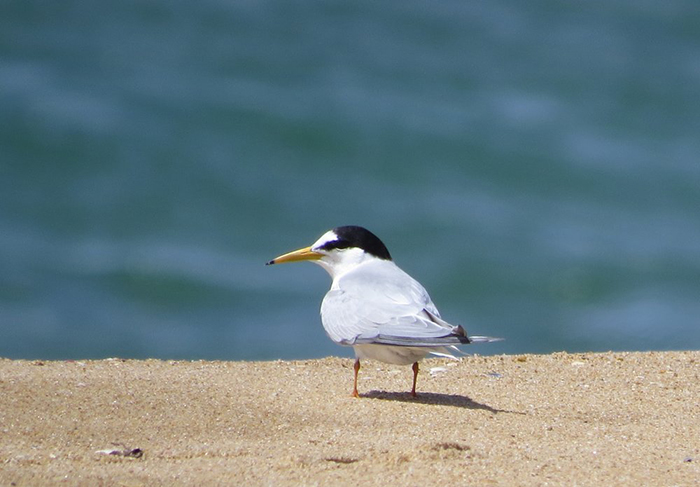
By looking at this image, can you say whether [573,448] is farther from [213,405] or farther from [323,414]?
[213,405]

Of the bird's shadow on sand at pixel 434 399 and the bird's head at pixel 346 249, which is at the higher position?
the bird's head at pixel 346 249

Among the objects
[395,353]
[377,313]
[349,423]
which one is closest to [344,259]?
[377,313]

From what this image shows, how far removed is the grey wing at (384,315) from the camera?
4.28 m

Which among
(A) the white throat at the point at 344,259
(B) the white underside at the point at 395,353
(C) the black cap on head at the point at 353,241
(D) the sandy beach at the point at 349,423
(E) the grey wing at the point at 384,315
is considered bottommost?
(D) the sandy beach at the point at 349,423

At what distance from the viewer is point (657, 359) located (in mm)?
5582

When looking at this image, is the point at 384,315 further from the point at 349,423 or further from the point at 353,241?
the point at 353,241

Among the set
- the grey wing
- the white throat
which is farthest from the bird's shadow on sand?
the white throat

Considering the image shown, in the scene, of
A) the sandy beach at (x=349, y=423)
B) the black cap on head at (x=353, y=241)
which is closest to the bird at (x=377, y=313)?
the black cap on head at (x=353, y=241)

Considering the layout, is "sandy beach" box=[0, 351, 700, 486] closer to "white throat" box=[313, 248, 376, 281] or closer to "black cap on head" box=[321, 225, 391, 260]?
"white throat" box=[313, 248, 376, 281]

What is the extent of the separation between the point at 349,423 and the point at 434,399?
24.1 inches

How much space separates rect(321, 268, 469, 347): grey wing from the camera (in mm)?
4281

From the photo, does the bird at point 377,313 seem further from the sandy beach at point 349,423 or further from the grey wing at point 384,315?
the sandy beach at point 349,423

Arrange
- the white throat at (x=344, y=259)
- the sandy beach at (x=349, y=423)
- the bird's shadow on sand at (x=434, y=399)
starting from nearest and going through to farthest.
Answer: the sandy beach at (x=349, y=423)
the bird's shadow on sand at (x=434, y=399)
the white throat at (x=344, y=259)

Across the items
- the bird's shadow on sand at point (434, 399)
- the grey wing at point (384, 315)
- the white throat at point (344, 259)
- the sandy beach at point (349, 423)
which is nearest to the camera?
the sandy beach at point (349, 423)
